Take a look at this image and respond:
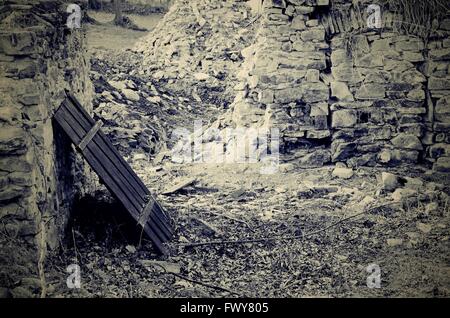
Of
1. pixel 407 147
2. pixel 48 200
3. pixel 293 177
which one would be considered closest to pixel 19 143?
pixel 48 200

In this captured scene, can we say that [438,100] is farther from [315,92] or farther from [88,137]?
[88,137]

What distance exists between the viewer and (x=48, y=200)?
385cm

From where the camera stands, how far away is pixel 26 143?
3.54 m

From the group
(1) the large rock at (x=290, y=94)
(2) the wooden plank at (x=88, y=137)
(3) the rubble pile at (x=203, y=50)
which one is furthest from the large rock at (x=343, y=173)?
(3) the rubble pile at (x=203, y=50)

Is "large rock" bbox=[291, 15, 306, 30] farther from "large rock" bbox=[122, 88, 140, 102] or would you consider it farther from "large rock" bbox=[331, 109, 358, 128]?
"large rock" bbox=[122, 88, 140, 102]

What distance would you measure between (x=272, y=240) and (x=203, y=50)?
17.0ft

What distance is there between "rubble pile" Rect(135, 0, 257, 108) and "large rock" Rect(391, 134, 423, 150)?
3.26m

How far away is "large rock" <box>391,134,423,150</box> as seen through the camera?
5.95 meters

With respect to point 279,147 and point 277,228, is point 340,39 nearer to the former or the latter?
point 279,147

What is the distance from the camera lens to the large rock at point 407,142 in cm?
595

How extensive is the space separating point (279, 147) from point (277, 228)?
1.49 meters

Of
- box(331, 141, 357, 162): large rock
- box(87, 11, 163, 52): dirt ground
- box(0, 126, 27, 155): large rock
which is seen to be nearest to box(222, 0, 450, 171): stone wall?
box(331, 141, 357, 162): large rock

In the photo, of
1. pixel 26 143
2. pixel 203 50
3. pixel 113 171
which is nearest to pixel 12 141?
pixel 26 143
